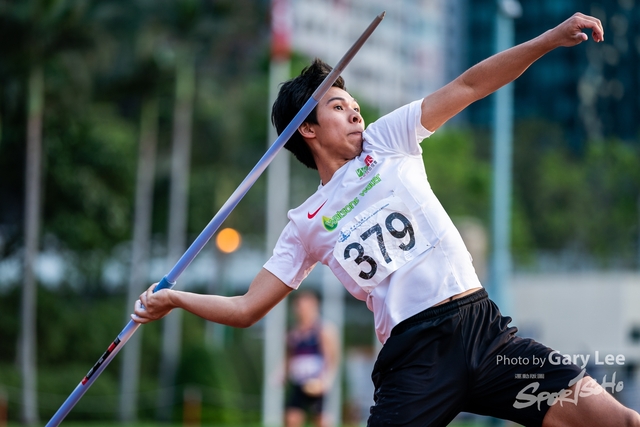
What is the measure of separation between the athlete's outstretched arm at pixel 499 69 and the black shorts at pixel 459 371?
0.91m

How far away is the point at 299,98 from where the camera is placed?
526 centimetres

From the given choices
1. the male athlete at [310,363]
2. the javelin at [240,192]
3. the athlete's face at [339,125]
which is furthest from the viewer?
the male athlete at [310,363]

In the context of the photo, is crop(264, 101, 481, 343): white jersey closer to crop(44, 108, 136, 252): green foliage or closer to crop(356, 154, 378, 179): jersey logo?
crop(356, 154, 378, 179): jersey logo

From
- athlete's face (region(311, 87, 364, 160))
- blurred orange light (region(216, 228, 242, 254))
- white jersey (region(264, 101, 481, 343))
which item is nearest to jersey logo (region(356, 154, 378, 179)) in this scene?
white jersey (region(264, 101, 481, 343))

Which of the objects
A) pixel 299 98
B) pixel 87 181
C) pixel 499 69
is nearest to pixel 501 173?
pixel 299 98

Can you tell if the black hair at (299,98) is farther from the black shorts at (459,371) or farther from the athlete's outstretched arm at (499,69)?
the black shorts at (459,371)

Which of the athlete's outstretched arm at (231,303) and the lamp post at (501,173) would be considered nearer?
the athlete's outstretched arm at (231,303)

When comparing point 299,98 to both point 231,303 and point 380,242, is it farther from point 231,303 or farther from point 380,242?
point 231,303

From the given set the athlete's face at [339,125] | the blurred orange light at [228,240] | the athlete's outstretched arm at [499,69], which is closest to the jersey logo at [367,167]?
the athlete's face at [339,125]

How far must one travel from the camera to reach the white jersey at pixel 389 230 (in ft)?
15.4

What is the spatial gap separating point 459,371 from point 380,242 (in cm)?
70

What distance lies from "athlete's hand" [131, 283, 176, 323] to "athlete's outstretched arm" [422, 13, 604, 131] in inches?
62.7

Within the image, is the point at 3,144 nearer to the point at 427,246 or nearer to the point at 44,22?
the point at 44,22

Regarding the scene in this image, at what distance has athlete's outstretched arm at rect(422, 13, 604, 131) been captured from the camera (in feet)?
14.7
